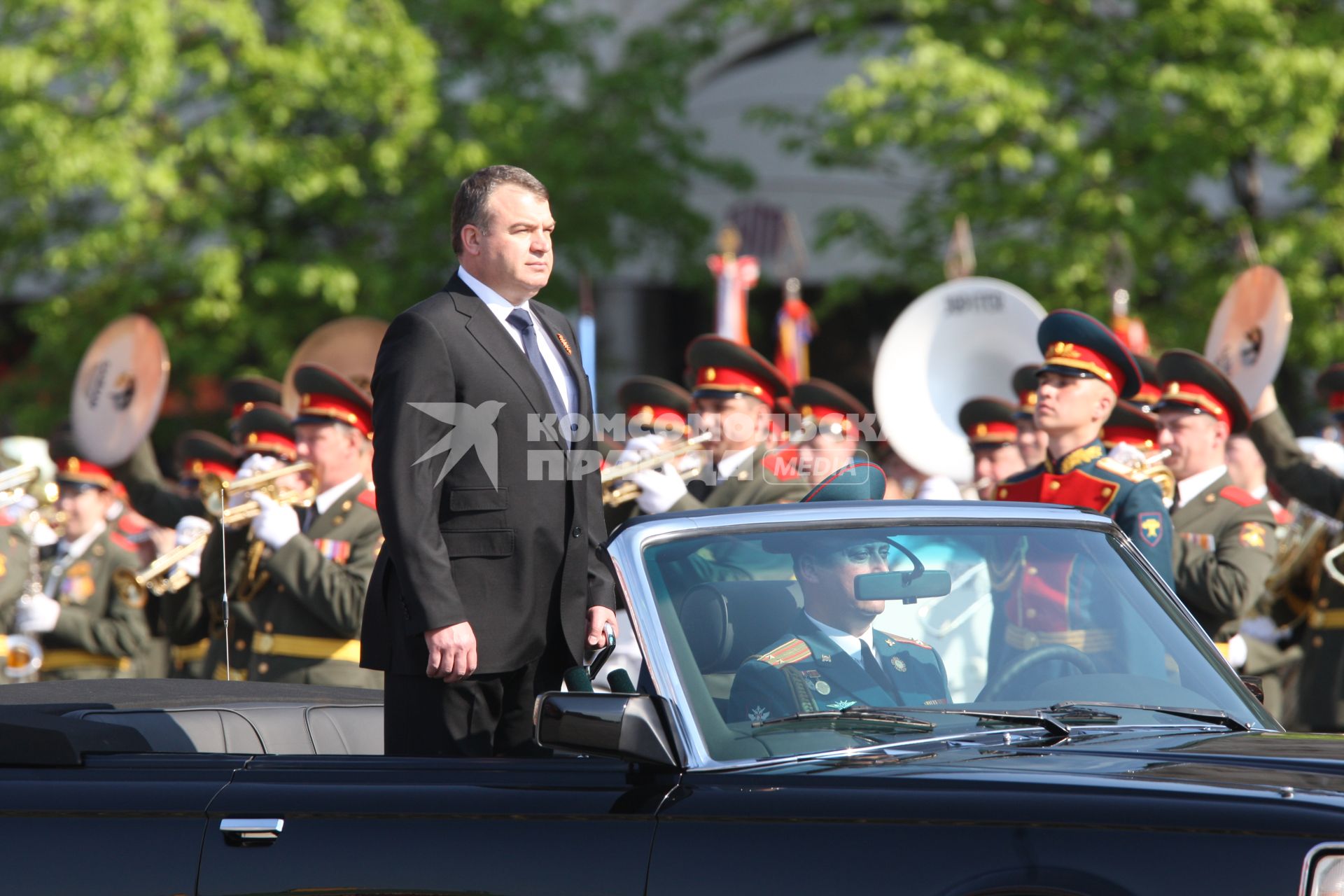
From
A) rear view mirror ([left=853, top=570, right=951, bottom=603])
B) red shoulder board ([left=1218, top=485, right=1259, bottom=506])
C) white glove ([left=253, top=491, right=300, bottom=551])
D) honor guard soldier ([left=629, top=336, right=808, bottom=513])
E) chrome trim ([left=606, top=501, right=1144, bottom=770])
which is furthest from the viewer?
honor guard soldier ([left=629, top=336, right=808, bottom=513])

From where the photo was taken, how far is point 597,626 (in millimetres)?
4277

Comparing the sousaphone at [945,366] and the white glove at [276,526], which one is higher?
the sousaphone at [945,366]

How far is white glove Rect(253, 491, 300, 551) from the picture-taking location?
7039 mm

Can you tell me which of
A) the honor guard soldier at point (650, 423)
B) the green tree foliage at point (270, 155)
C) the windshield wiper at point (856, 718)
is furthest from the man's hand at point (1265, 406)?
the green tree foliage at point (270, 155)

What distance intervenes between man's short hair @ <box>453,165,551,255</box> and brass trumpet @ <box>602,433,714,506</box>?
10.6 feet

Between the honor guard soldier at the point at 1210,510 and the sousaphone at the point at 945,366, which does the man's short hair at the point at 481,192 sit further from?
the sousaphone at the point at 945,366

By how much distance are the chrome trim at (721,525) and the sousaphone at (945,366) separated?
5.84 m

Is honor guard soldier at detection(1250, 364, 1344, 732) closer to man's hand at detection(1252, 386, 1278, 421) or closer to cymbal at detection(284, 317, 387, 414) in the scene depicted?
man's hand at detection(1252, 386, 1278, 421)

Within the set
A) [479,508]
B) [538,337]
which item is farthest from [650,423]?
[479,508]

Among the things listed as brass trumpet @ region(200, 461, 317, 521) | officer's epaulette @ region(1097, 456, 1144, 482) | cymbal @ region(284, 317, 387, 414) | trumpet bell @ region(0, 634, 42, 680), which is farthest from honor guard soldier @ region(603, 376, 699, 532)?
trumpet bell @ region(0, 634, 42, 680)

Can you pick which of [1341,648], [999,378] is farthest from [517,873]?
[999,378]

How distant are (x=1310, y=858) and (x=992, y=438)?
6.74m

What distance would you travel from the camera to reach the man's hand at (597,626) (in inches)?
168

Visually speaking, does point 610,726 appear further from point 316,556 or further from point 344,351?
point 344,351
